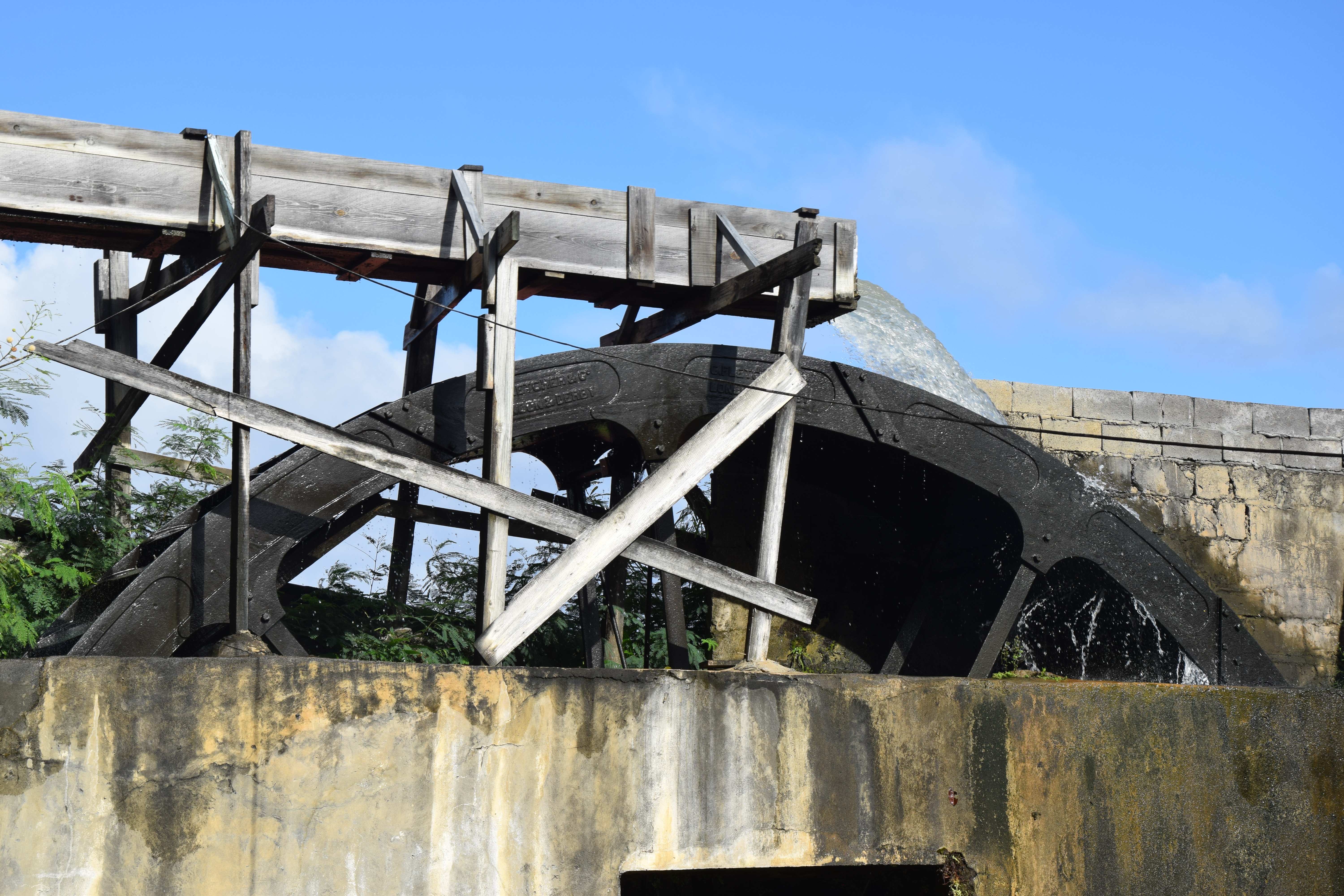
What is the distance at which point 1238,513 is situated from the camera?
27.5ft

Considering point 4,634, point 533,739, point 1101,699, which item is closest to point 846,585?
point 1101,699

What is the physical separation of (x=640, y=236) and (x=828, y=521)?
287 cm

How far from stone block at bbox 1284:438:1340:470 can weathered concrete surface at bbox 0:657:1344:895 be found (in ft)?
12.2

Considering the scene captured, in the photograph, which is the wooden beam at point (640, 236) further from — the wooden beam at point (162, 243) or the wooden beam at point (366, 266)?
the wooden beam at point (162, 243)

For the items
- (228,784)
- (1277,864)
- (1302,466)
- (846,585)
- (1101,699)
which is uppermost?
(1302,466)

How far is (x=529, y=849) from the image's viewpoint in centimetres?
427

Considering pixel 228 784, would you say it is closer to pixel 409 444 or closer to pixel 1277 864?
pixel 409 444

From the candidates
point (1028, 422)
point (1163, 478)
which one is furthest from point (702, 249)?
point (1163, 478)

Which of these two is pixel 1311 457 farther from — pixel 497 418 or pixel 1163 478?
pixel 497 418

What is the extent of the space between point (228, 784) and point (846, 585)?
5.18 metres

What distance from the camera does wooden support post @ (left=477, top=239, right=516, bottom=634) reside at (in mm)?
4969

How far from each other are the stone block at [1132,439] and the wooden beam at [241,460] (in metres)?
6.09

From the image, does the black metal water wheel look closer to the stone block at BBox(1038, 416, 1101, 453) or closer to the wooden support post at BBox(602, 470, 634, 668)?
the wooden support post at BBox(602, 470, 634, 668)

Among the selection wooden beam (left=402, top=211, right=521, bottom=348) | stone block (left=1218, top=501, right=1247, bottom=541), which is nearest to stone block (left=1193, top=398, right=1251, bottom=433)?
stone block (left=1218, top=501, right=1247, bottom=541)
